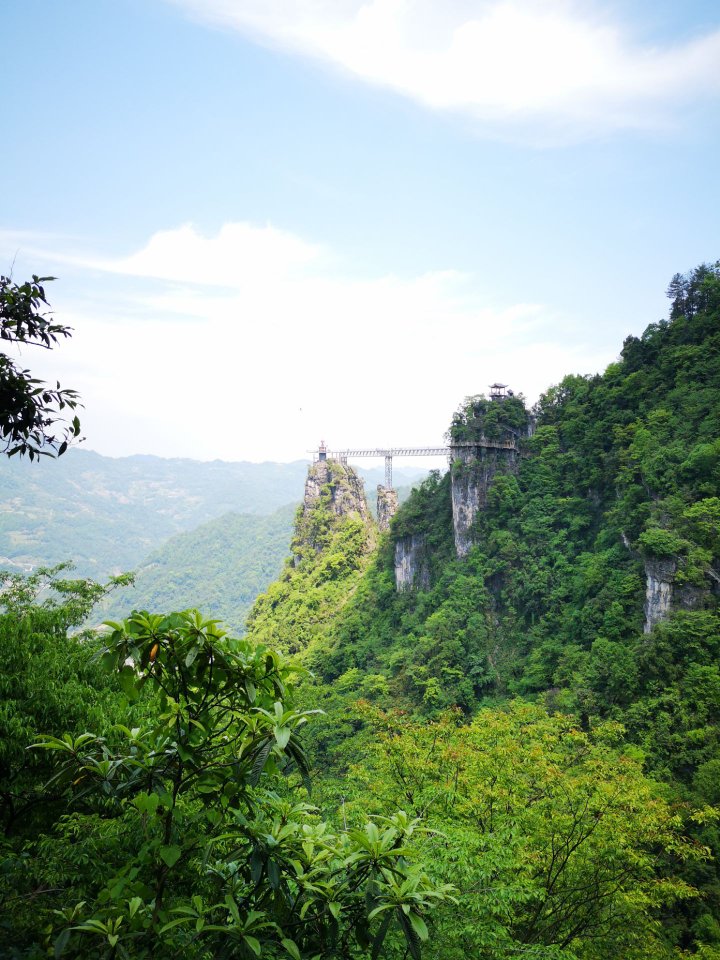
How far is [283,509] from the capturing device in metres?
154

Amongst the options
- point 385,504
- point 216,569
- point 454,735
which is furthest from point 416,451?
point 216,569

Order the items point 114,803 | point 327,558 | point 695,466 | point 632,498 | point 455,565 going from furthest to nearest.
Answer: point 327,558 < point 455,565 < point 632,498 < point 695,466 < point 114,803

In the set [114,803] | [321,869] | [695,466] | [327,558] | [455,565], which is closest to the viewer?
[321,869]

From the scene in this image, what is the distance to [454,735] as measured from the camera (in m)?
14.0

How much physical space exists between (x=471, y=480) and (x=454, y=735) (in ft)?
78.3

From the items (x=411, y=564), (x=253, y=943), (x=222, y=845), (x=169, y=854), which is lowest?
(x=411, y=564)

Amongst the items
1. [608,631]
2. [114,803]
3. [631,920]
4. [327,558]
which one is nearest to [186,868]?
[114,803]

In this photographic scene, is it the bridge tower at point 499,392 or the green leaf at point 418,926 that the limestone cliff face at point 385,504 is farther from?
the green leaf at point 418,926

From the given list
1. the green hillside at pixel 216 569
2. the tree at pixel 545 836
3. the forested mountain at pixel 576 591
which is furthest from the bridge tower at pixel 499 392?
the green hillside at pixel 216 569

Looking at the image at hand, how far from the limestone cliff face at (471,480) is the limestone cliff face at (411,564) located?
3976 mm

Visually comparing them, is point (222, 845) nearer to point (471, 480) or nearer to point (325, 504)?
point (471, 480)

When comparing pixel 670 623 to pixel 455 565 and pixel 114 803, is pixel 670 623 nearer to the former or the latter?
pixel 455 565

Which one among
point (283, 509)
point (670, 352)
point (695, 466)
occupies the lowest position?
point (283, 509)

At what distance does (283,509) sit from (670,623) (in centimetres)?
13567
